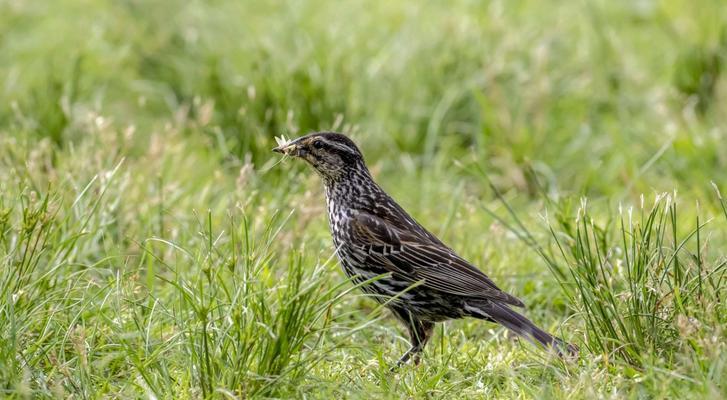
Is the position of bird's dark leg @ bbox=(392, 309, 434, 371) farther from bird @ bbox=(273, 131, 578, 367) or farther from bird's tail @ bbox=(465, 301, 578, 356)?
bird's tail @ bbox=(465, 301, 578, 356)

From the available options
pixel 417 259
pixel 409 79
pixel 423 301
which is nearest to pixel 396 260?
pixel 417 259

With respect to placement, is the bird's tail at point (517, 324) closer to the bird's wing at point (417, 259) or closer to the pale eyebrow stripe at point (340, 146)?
the bird's wing at point (417, 259)

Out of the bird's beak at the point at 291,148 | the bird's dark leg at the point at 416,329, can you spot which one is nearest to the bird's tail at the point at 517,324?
the bird's dark leg at the point at 416,329

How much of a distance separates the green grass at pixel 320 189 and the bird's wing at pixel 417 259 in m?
0.25

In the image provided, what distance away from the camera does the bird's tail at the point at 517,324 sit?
205 inches

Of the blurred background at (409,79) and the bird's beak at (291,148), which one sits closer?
the bird's beak at (291,148)

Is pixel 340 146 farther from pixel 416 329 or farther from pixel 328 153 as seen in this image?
pixel 416 329

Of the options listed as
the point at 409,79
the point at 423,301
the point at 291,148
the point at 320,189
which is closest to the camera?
the point at 423,301

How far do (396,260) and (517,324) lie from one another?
71cm

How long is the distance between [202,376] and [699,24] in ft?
22.0

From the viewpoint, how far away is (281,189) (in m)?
7.01

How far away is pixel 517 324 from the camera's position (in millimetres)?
5480

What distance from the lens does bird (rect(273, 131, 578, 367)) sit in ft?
18.5

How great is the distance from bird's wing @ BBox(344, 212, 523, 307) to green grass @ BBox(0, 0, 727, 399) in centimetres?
25
